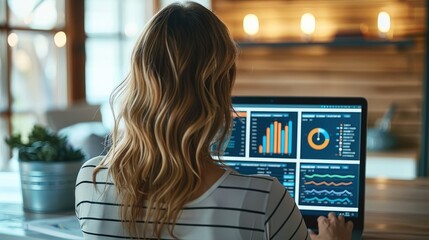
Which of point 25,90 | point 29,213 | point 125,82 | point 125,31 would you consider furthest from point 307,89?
point 125,82

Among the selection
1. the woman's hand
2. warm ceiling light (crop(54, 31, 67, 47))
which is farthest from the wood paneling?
the woman's hand

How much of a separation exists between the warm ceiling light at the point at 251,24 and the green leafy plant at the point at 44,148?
137 inches

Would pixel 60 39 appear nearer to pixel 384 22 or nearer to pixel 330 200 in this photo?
pixel 384 22

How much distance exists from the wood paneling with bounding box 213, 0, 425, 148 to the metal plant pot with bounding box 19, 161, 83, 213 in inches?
136

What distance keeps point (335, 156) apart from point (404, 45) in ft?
11.1

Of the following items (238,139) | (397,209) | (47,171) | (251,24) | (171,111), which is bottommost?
(397,209)

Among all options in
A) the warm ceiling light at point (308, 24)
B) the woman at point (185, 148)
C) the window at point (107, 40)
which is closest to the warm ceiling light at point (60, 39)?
the window at point (107, 40)

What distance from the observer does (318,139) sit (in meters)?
1.85

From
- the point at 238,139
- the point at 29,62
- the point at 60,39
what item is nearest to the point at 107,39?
the point at 60,39

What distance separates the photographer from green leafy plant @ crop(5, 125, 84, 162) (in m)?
2.06

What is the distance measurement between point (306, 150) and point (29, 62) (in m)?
3.02

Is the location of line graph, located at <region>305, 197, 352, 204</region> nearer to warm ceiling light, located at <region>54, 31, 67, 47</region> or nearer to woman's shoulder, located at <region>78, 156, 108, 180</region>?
woman's shoulder, located at <region>78, 156, 108, 180</region>

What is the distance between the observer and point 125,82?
1378mm

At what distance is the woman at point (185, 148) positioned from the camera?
131 centimetres
